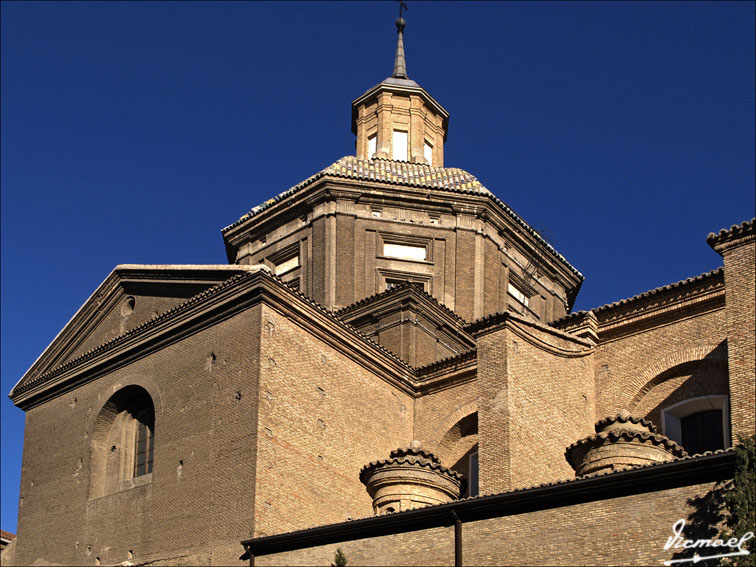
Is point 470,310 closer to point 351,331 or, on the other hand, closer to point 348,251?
point 348,251

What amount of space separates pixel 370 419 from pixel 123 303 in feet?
18.4

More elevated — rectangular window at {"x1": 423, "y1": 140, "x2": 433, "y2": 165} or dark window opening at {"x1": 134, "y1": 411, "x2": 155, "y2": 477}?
rectangular window at {"x1": 423, "y1": 140, "x2": 433, "y2": 165}

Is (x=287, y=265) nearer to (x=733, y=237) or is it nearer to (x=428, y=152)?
(x=428, y=152)

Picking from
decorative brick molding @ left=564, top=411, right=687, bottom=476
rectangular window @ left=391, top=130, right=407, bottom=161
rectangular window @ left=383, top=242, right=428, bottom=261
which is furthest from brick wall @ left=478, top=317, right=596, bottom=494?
rectangular window @ left=391, top=130, right=407, bottom=161

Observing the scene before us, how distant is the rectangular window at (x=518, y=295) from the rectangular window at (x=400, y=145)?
4753 mm

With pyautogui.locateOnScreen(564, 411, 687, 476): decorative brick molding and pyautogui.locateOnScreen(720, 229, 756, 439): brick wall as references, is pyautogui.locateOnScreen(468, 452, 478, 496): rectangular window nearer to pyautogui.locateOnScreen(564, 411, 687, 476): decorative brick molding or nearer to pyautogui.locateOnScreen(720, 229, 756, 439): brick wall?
pyautogui.locateOnScreen(564, 411, 687, 476): decorative brick molding

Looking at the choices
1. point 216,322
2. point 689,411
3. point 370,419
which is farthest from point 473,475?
point 216,322

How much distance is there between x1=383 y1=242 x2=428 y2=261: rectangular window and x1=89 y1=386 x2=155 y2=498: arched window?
7126mm

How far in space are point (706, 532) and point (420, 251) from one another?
13450 mm

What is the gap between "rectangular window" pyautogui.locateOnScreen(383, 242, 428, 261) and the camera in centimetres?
2595

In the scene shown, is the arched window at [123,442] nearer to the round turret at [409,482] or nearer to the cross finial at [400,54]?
the round turret at [409,482]

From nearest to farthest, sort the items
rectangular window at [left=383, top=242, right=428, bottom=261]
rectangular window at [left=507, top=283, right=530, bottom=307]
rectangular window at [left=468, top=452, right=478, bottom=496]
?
rectangular window at [left=468, top=452, right=478, bottom=496] < rectangular window at [left=383, top=242, right=428, bottom=261] < rectangular window at [left=507, top=283, right=530, bottom=307]

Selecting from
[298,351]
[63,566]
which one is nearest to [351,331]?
[298,351]

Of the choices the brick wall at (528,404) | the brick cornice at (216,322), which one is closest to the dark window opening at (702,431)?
the brick wall at (528,404)
